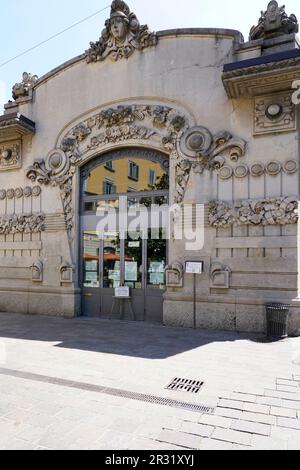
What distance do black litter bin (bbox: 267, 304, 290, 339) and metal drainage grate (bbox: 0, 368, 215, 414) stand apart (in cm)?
429

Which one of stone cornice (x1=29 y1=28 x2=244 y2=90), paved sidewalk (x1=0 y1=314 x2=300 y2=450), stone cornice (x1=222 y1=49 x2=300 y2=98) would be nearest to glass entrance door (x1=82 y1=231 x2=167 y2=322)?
paved sidewalk (x1=0 y1=314 x2=300 y2=450)

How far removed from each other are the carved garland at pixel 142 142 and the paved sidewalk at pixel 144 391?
4259 mm

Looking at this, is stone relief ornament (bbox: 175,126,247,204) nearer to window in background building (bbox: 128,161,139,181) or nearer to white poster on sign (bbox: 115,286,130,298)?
window in background building (bbox: 128,161,139,181)

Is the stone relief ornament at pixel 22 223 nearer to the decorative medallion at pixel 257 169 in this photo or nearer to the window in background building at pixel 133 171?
the window in background building at pixel 133 171

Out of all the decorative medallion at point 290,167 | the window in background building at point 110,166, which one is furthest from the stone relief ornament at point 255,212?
the window in background building at point 110,166

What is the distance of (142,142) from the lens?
10453mm

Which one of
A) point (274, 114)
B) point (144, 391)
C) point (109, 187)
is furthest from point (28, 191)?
point (144, 391)

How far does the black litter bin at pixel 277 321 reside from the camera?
319 inches

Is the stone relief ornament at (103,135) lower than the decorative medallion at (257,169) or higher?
higher

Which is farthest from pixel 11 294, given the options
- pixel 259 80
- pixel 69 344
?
pixel 259 80

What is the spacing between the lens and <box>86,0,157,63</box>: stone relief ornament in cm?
1052

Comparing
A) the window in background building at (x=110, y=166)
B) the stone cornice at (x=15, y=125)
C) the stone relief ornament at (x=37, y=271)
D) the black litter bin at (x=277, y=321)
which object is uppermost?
the stone cornice at (x=15, y=125)

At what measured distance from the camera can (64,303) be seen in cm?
1106

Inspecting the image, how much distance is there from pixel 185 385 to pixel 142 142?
23.8 ft
